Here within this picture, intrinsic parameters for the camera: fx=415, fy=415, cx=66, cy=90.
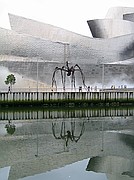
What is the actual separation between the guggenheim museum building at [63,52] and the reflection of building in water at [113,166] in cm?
2530

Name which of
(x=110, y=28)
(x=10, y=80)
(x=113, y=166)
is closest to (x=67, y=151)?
(x=113, y=166)

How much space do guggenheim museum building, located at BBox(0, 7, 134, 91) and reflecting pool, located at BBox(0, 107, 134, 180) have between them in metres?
19.8

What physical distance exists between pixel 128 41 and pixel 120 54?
132 centimetres

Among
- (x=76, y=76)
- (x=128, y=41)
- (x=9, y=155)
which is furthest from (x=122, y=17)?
(x=9, y=155)

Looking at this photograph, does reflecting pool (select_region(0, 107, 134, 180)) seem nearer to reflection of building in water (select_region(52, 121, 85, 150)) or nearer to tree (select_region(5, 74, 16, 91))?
reflection of building in water (select_region(52, 121, 85, 150))

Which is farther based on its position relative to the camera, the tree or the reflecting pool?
the tree

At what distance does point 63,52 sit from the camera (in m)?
34.0

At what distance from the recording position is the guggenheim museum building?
3309 cm

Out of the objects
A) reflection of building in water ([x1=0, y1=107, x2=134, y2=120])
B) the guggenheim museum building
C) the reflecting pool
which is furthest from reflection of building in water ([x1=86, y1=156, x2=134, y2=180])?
the guggenheim museum building

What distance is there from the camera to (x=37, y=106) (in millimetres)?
22984

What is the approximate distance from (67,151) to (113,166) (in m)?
1.66

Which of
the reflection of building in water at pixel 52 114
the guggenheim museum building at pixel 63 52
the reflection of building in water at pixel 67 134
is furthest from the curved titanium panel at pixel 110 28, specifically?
the reflection of building in water at pixel 67 134

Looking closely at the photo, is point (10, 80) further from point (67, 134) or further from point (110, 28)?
point (67, 134)

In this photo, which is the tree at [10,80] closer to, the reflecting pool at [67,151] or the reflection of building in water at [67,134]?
the reflecting pool at [67,151]
